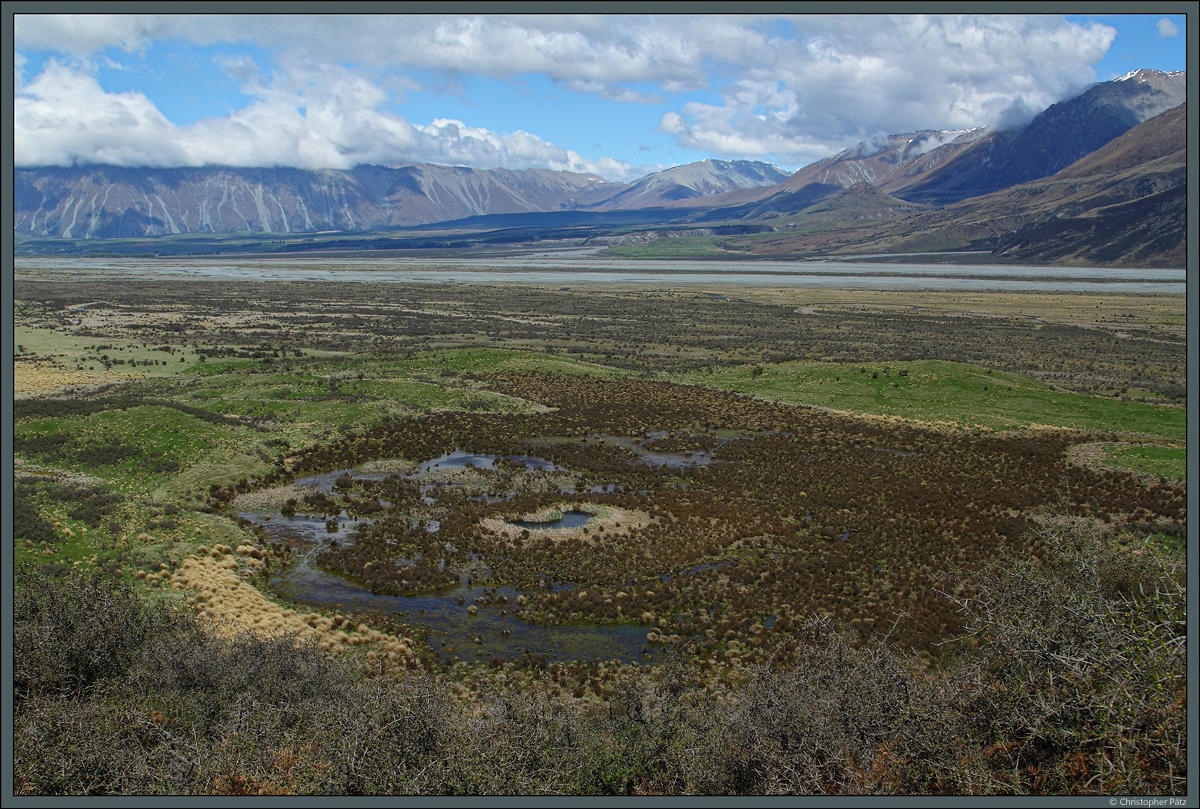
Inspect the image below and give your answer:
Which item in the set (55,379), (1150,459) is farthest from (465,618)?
(55,379)

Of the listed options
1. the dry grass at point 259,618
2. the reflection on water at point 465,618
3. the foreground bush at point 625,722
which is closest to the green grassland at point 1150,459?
the foreground bush at point 625,722

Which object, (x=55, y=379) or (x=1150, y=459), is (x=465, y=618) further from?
(x=55, y=379)

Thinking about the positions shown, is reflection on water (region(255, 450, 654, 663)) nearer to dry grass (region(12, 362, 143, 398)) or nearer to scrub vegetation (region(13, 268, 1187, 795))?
scrub vegetation (region(13, 268, 1187, 795))

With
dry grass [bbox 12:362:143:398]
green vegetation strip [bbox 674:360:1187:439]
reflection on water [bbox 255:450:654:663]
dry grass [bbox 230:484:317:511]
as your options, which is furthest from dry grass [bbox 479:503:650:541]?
dry grass [bbox 12:362:143:398]

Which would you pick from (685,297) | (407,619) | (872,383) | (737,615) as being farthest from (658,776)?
(685,297)

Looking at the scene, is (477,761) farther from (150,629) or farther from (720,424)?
(720,424)

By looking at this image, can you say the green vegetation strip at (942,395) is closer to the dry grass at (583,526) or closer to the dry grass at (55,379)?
the dry grass at (583,526)
